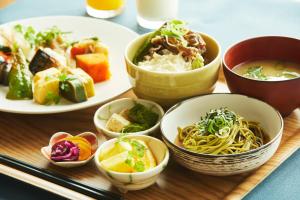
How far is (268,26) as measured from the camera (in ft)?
7.93

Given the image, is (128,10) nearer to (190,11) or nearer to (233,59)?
(190,11)

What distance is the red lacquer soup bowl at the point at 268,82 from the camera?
1655 mm

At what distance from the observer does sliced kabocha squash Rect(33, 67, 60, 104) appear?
1.84 m

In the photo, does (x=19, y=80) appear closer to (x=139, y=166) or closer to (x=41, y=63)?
(x=41, y=63)

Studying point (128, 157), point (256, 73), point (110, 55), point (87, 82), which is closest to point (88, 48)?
point (110, 55)

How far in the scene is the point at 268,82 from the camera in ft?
5.39

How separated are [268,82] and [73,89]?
0.59m

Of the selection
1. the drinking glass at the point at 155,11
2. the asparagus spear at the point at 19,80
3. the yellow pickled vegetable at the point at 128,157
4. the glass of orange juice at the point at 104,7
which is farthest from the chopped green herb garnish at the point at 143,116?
the glass of orange juice at the point at 104,7

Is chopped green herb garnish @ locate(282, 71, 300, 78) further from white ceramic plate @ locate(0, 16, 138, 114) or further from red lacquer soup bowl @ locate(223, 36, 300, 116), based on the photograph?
white ceramic plate @ locate(0, 16, 138, 114)

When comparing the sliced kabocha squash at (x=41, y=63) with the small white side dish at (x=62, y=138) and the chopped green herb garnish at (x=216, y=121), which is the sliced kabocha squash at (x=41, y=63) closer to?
the small white side dish at (x=62, y=138)

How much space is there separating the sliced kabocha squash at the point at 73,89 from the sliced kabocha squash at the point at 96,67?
4.3 inches

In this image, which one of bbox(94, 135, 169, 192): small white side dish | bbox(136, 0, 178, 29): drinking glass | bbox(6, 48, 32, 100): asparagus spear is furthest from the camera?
bbox(136, 0, 178, 29): drinking glass

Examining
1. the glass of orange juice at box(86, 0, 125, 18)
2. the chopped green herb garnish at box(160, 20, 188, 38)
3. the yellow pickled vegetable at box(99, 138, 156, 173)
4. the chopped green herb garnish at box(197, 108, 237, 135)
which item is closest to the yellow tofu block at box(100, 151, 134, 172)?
the yellow pickled vegetable at box(99, 138, 156, 173)

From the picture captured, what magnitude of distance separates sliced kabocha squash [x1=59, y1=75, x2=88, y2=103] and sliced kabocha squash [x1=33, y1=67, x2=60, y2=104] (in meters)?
0.02
